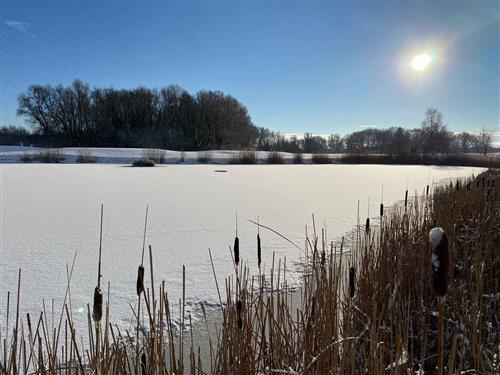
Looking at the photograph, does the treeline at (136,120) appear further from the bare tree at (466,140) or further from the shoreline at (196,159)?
the bare tree at (466,140)

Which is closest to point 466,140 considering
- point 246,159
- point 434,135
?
point 434,135

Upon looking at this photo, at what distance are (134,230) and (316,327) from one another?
2.82m

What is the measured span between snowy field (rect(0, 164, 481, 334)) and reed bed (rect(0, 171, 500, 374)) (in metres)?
0.16

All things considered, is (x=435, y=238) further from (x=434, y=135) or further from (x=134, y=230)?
(x=434, y=135)

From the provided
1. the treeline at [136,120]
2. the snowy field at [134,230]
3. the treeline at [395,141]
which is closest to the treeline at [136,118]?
the treeline at [136,120]

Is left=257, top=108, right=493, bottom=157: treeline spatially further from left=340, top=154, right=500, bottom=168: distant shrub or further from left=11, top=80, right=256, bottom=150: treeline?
left=11, top=80, right=256, bottom=150: treeline

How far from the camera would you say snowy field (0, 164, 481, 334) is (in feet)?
7.05

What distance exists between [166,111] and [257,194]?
1343 inches

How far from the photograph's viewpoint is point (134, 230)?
11.8 feet

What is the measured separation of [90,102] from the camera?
35.8 metres

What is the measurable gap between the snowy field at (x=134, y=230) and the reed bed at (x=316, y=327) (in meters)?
0.16

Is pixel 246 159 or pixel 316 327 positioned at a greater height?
pixel 246 159

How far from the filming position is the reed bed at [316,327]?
87 cm

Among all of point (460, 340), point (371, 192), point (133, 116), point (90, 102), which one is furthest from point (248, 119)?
point (460, 340)
